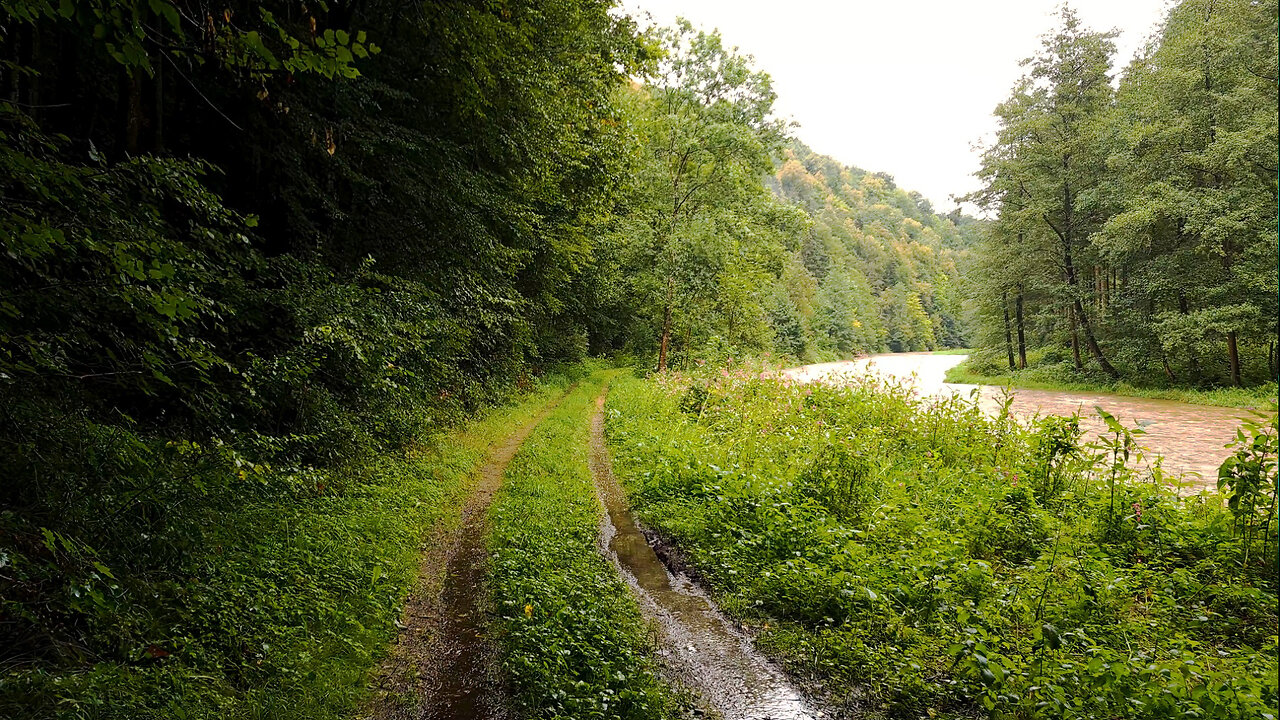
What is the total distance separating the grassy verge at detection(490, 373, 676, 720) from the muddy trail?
0.28 meters

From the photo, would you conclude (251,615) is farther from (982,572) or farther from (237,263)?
(982,572)

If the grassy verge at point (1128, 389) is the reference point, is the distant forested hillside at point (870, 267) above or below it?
above

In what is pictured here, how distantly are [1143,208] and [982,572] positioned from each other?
1708 cm

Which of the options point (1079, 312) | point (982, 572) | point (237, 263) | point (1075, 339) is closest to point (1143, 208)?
point (1079, 312)

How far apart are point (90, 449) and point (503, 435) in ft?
32.3

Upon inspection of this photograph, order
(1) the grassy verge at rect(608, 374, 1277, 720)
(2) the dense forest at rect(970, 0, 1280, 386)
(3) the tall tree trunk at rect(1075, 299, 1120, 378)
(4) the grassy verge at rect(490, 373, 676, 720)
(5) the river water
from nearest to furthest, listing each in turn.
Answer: (1) the grassy verge at rect(608, 374, 1277, 720) < (4) the grassy verge at rect(490, 373, 676, 720) < (2) the dense forest at rect(970, 0, 1280, 386) < (5) the river water < (3) the tall tree trunk at rect(1075, 299, 1120, 378)

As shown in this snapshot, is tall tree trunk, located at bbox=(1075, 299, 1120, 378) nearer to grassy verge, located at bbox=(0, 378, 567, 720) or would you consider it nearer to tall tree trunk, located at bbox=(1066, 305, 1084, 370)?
tall tree trunk, located at bbox=(1066, 305, 1084, 370)

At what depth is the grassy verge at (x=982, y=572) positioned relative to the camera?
385 centimetres

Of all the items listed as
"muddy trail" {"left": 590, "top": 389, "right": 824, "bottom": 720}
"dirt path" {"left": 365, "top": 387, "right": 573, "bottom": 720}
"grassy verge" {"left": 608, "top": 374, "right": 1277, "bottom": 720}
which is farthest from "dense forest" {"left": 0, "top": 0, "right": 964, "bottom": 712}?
"grassy verge" {"left": 608, "top": 374, "right": 1277, "bottom": 720}

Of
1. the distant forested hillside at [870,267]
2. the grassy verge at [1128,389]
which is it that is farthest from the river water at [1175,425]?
the distant forested hillside at [870,267]

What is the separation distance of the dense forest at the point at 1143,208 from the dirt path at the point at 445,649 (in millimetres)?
5355

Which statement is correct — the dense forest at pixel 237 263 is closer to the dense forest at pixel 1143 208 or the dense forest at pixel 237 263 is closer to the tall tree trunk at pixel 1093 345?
the dense forest at pixel 1143 208

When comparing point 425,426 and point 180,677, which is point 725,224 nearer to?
point 425,426

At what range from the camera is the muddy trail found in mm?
4176
